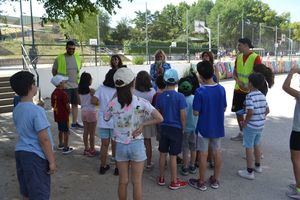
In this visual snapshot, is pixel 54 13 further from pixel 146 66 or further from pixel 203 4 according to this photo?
pixel 203 4

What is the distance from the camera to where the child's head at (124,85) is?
11.4 ft

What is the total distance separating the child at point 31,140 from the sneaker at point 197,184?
7.10 feet

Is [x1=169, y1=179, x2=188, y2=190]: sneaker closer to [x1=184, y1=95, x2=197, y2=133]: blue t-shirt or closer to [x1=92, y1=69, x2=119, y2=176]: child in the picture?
[x1=184, y1=95, x2=197, y2=133]: blue t-shirt

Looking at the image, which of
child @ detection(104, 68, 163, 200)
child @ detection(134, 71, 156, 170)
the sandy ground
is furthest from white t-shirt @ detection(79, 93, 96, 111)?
child @ detection(104, 68, 163, 200)

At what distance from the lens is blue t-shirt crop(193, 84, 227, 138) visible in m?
4.43

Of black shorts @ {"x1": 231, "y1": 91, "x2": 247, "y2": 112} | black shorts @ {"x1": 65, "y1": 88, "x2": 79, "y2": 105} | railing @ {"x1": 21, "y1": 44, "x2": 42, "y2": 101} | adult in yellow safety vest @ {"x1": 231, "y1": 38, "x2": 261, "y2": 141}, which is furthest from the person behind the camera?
railing @ {"x1": 21, "y1": 44, "x2": 42, "y2": 101}

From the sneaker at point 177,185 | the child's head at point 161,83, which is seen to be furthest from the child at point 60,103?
the sneaker at point 177,185

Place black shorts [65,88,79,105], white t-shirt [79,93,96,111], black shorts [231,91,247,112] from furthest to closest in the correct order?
1. black shorts [65,88,79,105]
2. black shorts [231,91,247,112]
3. white t-shirt [79,93,96,111]

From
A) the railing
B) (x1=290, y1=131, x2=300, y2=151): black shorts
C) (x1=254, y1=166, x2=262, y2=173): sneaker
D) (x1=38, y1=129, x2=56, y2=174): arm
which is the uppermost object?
the railing

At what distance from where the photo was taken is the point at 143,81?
5.04m

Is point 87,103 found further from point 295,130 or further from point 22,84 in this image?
point 295,130

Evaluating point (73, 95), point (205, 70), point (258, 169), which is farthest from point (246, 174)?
point (73, 95)

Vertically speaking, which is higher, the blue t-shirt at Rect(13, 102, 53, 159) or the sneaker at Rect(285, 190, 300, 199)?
the blue t-shirt at Rect(13, 102, 53, 159)

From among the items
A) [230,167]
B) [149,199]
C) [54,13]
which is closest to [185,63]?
[54,13]
